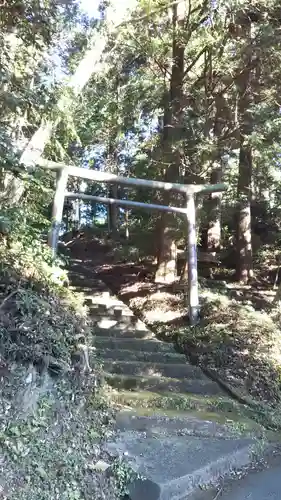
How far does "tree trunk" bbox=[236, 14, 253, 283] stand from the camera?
28.8 ft

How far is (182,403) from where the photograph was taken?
4.77 metres

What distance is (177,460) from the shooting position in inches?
138

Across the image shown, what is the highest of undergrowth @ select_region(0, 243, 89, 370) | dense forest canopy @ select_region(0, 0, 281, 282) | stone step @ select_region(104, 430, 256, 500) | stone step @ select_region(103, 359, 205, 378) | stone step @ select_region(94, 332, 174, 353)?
dense forest canopy @ select_region(0, 0, 281, 282)

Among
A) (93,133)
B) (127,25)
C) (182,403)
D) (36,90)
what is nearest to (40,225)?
(36,90)

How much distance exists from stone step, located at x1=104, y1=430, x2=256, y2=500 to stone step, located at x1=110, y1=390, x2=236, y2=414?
558 mm

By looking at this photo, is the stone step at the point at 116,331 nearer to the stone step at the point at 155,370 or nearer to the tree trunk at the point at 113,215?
the stone step at the point at 155,370

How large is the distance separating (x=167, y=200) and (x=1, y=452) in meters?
7.41

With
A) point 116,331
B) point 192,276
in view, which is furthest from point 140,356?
point 192,276

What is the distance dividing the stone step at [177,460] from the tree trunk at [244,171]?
6.13 metres

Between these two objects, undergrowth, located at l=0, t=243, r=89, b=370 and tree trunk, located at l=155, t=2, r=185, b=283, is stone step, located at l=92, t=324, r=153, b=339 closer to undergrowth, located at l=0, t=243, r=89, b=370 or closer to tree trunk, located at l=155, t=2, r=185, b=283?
tree trunk, located at l=155, t=2, r=185, b=283

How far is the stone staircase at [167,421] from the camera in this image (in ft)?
10.9

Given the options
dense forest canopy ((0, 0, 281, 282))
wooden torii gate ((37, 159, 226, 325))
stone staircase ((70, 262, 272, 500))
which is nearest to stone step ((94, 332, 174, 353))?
stone staircase ((70, 262, 272, 500))

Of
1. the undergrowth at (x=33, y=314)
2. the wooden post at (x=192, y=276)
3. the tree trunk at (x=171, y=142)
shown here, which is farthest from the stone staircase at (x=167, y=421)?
the tree trunk at (x=171, y=142)

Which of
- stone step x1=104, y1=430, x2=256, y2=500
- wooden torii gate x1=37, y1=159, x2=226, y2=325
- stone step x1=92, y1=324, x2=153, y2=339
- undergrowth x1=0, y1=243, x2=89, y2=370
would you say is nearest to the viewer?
stone step x1=104, y1=430, x2=256, y2=500
